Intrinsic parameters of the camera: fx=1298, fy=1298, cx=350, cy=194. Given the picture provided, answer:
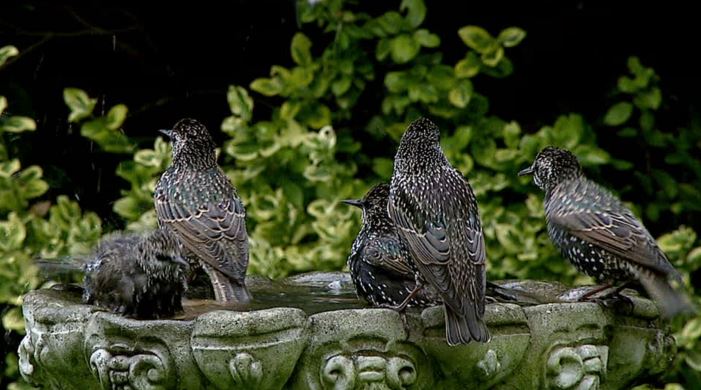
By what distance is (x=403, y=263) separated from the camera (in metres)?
3.78

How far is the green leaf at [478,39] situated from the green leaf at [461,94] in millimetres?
158

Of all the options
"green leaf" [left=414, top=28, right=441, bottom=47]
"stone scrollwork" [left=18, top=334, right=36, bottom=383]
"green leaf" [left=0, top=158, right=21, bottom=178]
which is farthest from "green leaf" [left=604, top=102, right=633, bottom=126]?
"stone scrollwork" [left=18, top=334, right=36, bottom=383]

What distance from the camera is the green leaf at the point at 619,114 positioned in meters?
5.84

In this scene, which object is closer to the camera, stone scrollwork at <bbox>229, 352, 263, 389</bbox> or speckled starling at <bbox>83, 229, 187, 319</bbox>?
stone scrollwork at <bbox>229, 352, 263, 389</bbox>

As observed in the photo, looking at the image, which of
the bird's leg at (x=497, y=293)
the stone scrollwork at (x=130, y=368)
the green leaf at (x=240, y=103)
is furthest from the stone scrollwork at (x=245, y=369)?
the green leaf at (x=240, y=103)

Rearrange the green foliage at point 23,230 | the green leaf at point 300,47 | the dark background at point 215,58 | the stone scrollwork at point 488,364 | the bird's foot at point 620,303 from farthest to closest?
the dark background at point 215,58, the green leaf at point 300,47, the green foliage at point 23,230, the bird's foot at point 620,303, the stone scrollwork at point 488,364

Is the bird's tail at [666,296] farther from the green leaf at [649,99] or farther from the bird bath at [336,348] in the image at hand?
the green leaf at [649,99]

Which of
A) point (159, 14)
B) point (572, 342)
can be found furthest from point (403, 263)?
point (159, 14)

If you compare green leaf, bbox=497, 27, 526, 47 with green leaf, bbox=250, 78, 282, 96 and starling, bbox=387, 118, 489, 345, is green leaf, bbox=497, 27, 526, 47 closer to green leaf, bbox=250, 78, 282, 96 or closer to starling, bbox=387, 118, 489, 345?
green leaf, bbox=250, 78, 282, 96

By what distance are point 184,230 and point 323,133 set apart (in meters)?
1.39

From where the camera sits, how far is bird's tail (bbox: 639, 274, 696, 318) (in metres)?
3.68

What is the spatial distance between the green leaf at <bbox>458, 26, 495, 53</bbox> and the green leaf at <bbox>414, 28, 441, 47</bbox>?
0.47ft

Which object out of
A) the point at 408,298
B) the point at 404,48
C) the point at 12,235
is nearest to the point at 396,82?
the point at 404,48

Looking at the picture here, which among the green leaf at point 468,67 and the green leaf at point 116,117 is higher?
the green leaf at point 468,67
